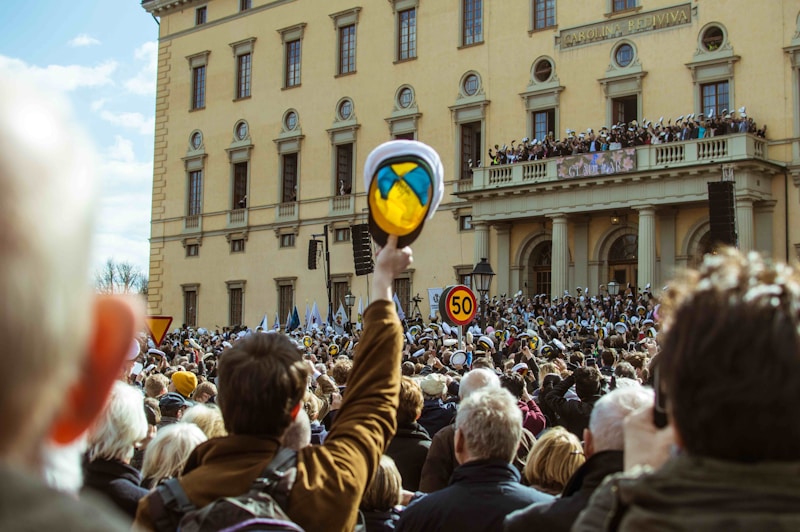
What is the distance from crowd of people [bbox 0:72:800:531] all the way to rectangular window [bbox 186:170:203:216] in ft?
140

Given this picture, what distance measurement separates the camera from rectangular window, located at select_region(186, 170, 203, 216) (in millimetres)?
48094

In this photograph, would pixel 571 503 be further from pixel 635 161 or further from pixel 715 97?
pixel 715 97

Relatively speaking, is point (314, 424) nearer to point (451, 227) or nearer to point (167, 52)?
point (451, 227)

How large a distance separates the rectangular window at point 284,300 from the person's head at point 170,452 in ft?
128

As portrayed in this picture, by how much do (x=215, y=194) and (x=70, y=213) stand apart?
47.0m

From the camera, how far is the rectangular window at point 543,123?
35594 millimetres

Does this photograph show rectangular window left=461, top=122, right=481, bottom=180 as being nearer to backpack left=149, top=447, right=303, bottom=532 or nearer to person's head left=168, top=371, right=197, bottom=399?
person's head left=168, top=371, right=197, bottom=399

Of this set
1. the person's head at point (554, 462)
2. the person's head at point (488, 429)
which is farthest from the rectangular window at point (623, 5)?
the person's head at point (488, 429)

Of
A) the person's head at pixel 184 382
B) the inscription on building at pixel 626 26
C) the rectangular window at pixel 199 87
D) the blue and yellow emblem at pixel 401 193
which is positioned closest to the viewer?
the blue and yellow emblem at pixel 401 193

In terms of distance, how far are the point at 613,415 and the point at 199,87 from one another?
47.6m

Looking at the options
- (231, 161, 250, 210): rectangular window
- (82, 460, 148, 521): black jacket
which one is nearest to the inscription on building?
(231, 161, 250, 210): rectangular window

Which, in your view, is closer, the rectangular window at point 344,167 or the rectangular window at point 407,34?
the rectangular window at point 407,34

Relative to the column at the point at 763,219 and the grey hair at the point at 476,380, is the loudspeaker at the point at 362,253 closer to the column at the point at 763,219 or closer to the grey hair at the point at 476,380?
the column at the point at 763,219

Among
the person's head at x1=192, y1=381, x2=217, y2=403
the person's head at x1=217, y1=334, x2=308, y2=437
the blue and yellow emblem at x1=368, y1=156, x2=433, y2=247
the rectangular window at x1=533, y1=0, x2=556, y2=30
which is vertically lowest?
A: the person's head at x1=192, y1=381, x2=217, y2=403
